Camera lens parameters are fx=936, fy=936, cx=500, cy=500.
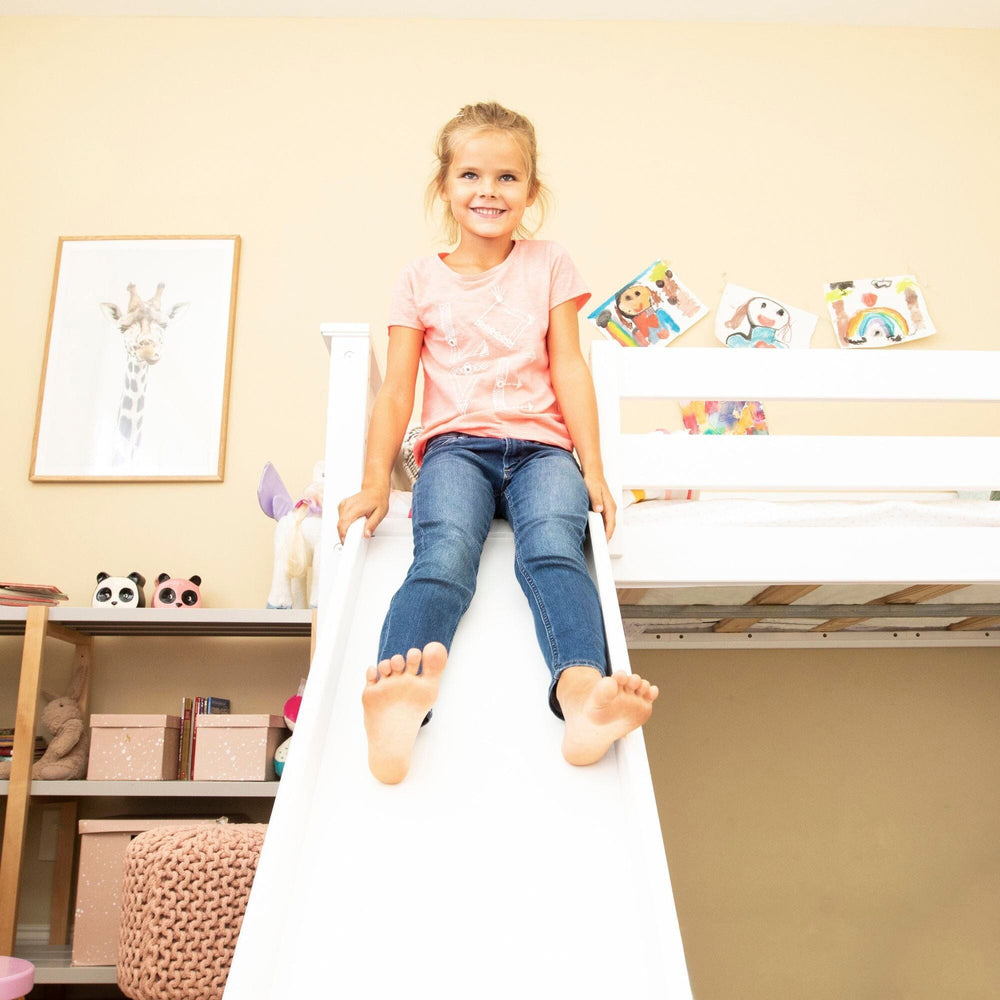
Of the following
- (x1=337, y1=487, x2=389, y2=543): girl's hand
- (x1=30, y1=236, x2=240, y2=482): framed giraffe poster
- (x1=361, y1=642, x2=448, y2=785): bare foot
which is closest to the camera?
(x1=361, y1=642, x2=448, y2=785): bare foot

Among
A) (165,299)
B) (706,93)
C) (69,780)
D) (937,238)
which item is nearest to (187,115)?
(165,299)

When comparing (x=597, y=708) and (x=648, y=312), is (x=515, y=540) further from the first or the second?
(x=648, y=312)

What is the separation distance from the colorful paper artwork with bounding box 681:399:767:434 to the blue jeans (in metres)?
1.02

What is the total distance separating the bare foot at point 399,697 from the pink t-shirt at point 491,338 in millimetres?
439

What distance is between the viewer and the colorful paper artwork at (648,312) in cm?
224

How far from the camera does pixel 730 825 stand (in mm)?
1941

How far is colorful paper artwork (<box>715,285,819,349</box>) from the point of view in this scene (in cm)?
223


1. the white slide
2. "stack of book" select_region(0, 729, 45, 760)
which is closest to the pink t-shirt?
the white slide

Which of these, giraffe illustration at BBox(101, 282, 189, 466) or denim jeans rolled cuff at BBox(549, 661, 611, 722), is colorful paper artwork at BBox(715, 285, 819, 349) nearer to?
giraffe illustration at BBox(101, 282, 189, 466)

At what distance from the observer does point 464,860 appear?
0.85 metres

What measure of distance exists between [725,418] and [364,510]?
1.25 metres

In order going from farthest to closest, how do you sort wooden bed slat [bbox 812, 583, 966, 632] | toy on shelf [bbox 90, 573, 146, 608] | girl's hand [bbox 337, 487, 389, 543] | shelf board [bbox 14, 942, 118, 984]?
toy on shelf [bbox 90, 573, 146, 608], shelf board [bbox 14, 942, 118, 984], wooden bed slat [bbox 812, 583, 966, 632], girl's hand [bbox 337, 487, 389, 543]

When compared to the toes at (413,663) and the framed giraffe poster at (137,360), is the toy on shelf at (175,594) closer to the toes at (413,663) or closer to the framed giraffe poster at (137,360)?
the framed giraffe poster at (137,360)

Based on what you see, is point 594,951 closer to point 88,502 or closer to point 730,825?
point 730,825
